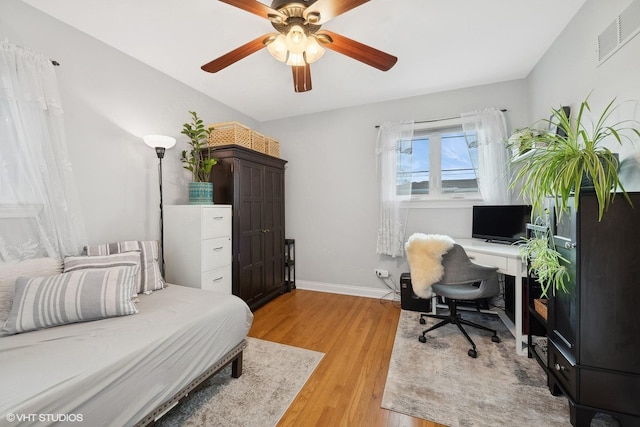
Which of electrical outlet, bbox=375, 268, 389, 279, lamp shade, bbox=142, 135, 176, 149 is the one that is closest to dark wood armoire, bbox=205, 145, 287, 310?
lamp shade, bbox=142, 135, 176, 149

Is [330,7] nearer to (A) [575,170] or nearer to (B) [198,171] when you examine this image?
(A) [575,170]

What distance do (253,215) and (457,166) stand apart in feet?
8.35

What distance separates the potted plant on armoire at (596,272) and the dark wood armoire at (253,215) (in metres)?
2.50

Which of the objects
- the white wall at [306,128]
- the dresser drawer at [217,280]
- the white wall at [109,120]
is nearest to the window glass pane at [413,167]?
the white wall at [306,128]

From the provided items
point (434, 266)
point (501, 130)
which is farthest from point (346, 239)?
point (501, 130)

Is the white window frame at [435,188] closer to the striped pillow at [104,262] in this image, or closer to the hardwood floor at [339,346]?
the hardwood floor at [339,346]

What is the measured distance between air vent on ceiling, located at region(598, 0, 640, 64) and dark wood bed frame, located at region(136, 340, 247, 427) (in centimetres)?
297

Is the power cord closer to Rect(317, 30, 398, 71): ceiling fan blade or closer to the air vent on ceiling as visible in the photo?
Rect(317, 30, 398, 71): ceiling fan blade

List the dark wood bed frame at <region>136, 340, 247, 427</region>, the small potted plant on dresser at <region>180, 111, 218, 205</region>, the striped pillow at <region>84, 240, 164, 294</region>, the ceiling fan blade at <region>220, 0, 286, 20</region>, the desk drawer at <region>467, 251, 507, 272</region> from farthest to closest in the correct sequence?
1. the small potted plant on dresser at <region>180, 111, 218, 205</region>
2. the desk drawer at <region>467, 251, 507, 272</region>
3. the striped pillow at <region>84, 240, 164, 294</region>
4. the ceiling fan blade at <region>220, 0, 286, 20</region>
5. the dark wood bed frame at <region>136, 340, 247, 427</region>

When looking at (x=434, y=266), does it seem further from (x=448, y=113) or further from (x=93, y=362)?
(x=93, y=362)

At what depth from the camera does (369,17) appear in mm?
1821

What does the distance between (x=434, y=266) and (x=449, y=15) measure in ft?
6.37

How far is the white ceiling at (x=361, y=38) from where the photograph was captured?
1750 mm

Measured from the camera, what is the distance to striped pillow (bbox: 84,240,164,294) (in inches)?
73.0
